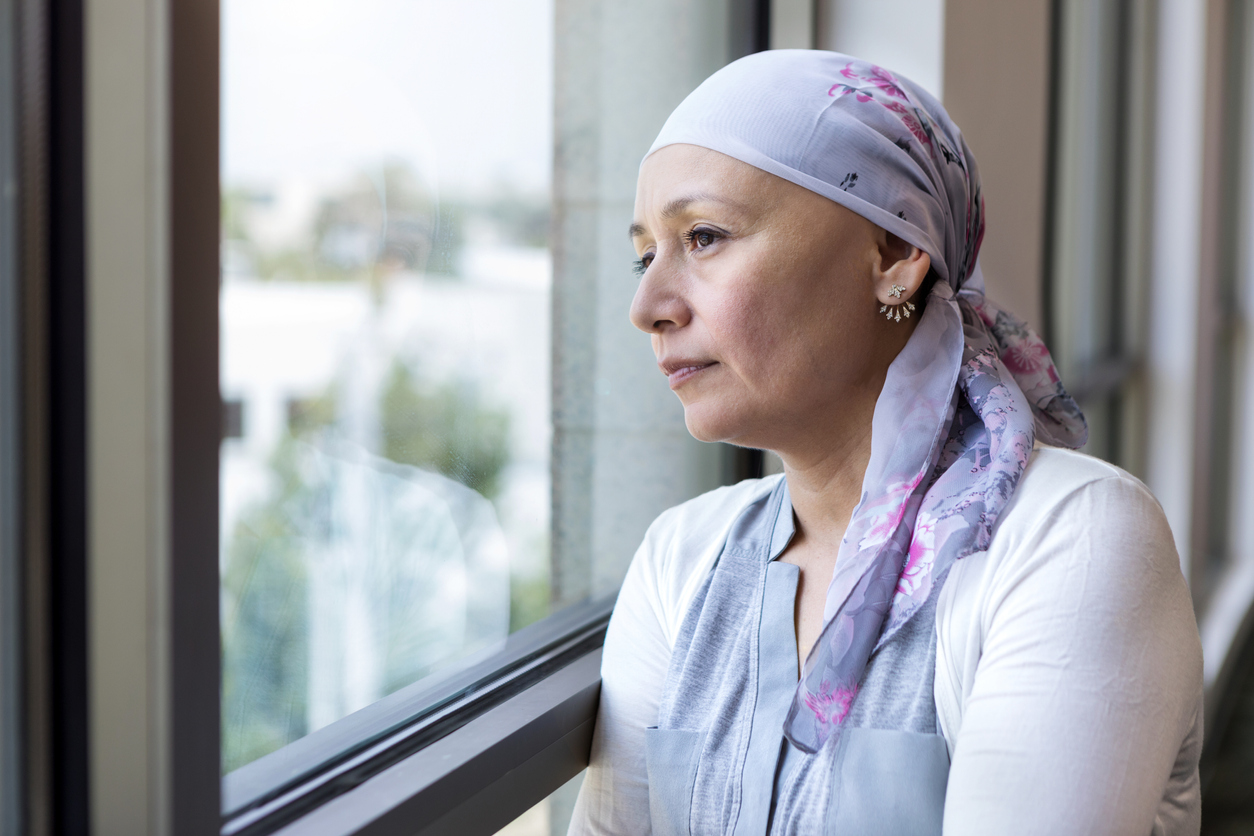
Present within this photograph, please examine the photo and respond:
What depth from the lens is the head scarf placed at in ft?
3.02

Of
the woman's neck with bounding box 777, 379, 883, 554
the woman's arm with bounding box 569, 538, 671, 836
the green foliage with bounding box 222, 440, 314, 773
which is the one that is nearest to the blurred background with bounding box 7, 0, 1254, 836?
the green foliage with bounding box 222, 440, 314, 773

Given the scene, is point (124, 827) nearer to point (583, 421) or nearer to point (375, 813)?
point (375, 813)

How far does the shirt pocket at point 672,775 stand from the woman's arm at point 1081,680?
280 mm

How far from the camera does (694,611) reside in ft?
3.59

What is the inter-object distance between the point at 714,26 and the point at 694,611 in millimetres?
1022

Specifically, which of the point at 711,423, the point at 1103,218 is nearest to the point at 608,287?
the point at 711,423

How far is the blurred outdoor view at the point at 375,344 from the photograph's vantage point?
2.76 ft

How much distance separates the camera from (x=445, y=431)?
1.14 m

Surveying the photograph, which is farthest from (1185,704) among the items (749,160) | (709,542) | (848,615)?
(749,160)

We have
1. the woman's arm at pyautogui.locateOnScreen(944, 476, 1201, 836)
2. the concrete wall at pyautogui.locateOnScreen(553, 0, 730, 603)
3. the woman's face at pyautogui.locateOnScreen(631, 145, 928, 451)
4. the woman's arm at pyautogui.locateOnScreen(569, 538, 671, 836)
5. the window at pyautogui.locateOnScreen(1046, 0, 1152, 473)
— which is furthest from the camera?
the window at pyautogui.locateOnScreen(1046, 0, 1152, 473)

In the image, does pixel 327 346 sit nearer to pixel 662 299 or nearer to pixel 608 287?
pixel 662 299

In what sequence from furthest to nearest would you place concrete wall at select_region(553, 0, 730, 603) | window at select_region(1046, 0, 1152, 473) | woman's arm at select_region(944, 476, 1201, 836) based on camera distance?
window at select_region(1046, 0, 1152, 473), concrete wall at select_region(553, 0, 730, 603), woman's arm at select_region(944, 476, 1201, 836)

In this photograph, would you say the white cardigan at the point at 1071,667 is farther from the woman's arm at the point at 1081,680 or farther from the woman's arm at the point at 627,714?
the woman's arm at the point at 627,714

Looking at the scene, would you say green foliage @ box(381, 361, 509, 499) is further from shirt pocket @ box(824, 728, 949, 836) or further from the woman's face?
shirt pocket @ box(824, 728, 949, 836)
